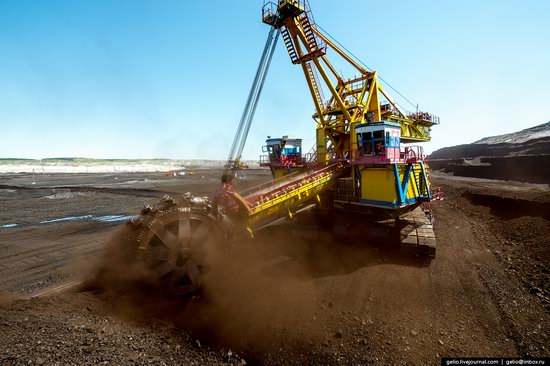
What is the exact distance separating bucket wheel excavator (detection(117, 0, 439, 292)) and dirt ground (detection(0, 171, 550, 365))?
1.23 metres

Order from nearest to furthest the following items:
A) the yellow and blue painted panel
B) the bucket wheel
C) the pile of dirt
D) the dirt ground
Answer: the dirt ground
the bucket wheel
the pile of dirt
the yellow and blue painted panel

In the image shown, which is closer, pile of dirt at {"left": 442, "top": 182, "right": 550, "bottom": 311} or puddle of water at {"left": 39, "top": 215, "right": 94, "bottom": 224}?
pile of dirt at {"left": 442, "top": 182, "right": 550, "bottom": 311}

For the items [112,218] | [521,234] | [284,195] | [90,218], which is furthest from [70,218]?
[521,234]

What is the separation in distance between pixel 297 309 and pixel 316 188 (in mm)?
6722

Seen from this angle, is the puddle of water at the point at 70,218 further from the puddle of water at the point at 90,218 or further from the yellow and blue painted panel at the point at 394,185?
the yellow and blue painted panel at the point at 394,185

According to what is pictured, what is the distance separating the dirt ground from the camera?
654cm

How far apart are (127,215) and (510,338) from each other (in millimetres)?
24743

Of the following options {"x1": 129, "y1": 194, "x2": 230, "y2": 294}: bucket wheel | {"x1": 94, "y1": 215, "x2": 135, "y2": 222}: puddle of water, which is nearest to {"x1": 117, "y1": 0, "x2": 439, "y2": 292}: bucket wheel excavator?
{"x1": 129, "y1": 194, "x2": 230, "y2": 294}: bucket wheel

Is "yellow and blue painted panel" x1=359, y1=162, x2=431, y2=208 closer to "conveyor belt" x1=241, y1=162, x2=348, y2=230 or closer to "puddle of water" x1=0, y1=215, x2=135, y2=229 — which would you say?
"conveyor belt" x1=241, y1=162, x2=348, y2=230

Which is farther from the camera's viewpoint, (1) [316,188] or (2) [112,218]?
(2) [112,218]

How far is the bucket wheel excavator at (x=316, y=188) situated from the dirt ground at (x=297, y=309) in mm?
1233

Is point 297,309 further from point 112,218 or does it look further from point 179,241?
point 112,218

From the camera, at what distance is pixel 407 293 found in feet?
31.9

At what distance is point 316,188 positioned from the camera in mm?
14055
